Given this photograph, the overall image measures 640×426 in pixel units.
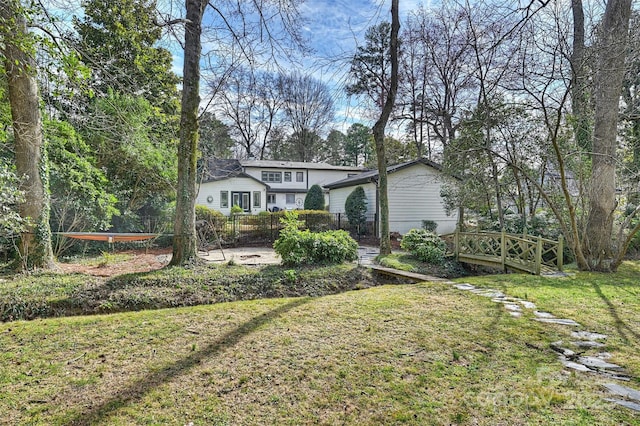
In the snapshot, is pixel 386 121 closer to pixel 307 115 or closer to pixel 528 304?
pixel 528 304

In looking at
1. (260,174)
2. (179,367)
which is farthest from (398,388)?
(260,174)

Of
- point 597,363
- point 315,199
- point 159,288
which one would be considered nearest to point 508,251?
point 597,363

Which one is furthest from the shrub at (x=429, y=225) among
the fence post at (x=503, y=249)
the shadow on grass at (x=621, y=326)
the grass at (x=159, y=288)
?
the shadow on grass at (x=621, y=326)

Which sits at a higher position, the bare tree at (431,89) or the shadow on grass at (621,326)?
the bare tree at (431,89)

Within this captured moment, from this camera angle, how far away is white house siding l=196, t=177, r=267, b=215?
22312 millimetres

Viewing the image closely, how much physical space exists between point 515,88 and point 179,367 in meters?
8.08

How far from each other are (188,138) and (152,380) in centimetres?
512

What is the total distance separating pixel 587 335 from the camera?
3.50 meters

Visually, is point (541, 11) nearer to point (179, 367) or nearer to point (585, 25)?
point (585, 25)

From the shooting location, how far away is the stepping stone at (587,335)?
3.43 metres

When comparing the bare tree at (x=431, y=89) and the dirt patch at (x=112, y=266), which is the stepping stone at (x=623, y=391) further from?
the bare tree at (x=431, y=89)

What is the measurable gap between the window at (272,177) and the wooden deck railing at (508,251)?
20912 millimetres

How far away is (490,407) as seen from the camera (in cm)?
220

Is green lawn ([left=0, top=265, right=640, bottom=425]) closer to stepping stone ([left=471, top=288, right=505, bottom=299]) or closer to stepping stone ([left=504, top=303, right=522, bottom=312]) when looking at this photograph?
stepping stone ([left=504, top=303, right=522, bottom=312])
